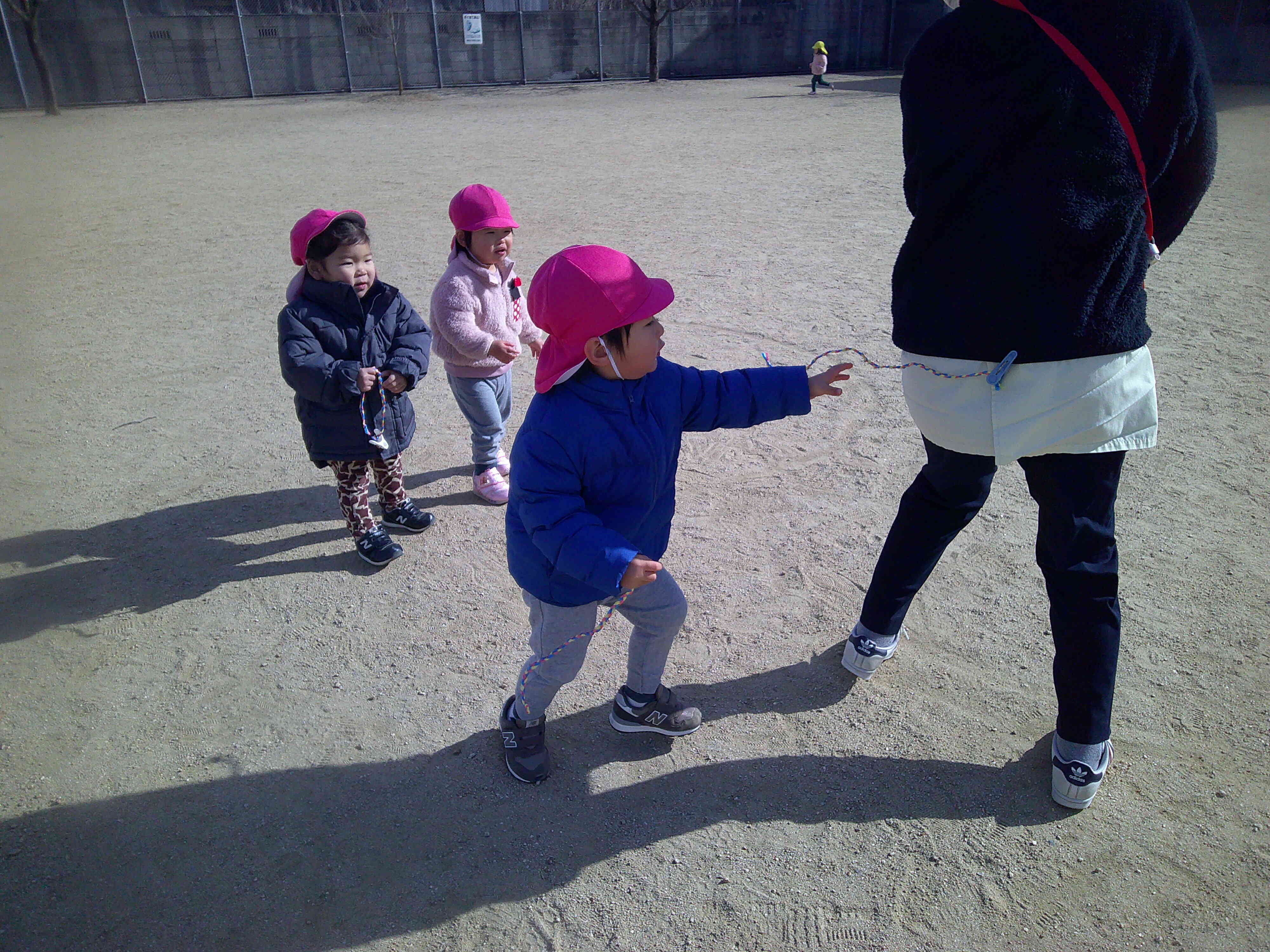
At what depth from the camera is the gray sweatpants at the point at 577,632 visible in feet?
7.83

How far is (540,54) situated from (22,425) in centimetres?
2692

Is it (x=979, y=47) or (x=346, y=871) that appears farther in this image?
(x=346, y=871)

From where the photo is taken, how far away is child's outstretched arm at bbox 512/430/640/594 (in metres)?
1.99

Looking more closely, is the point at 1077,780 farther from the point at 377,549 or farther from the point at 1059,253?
the point at 377,549

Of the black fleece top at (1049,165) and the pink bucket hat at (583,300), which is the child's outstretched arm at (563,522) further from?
the black fleece top at (1049,165)

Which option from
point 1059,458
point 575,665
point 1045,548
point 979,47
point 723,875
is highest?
point 979,47

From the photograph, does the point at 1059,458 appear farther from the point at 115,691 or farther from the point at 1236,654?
the point at 115,691

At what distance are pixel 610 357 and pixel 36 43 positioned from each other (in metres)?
26.3

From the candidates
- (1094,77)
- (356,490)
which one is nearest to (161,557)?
(356,490)

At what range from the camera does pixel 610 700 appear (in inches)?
112

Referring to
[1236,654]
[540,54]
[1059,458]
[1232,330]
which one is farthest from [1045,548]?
[540,54]

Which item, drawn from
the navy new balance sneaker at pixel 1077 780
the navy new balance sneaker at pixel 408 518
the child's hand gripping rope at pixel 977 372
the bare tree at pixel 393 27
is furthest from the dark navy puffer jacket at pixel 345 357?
the bare tree at pixel 393 27

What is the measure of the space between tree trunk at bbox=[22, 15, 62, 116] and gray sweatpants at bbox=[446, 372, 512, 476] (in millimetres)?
23755

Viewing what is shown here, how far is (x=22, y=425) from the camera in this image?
4820mm
